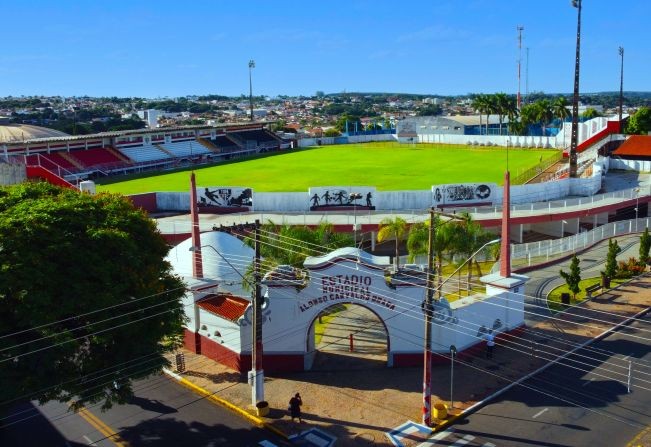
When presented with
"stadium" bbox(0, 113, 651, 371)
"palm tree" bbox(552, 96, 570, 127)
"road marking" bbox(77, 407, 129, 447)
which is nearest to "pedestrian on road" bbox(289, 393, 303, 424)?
"stadium" bbox(0, 113, 651, 371)

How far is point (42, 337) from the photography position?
18.1m

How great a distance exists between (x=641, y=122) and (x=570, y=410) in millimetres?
80295

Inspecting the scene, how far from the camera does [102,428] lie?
21.5m

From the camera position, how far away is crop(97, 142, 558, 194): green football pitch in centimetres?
6931

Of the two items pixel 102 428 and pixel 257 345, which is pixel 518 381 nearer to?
pixel 257 345

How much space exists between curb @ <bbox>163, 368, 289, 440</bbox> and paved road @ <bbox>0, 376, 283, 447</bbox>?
210 mm

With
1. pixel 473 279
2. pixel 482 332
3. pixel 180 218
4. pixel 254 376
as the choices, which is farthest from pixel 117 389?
pixel 180 218

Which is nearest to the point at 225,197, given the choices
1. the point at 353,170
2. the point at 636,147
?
the point at 353,170

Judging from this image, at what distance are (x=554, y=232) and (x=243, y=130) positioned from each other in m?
78.3

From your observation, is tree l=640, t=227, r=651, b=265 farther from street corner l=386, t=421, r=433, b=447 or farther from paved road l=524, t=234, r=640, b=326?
street corner l=386, t=421, r=433, b=447

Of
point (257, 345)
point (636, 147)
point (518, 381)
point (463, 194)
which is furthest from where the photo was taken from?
point (636, 147)

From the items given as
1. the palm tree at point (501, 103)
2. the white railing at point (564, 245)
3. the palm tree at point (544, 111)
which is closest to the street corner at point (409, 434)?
the white railing at point (564, 245)

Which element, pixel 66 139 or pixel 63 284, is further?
pixel 66 139

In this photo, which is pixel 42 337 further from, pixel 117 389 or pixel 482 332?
pixel 482 332
